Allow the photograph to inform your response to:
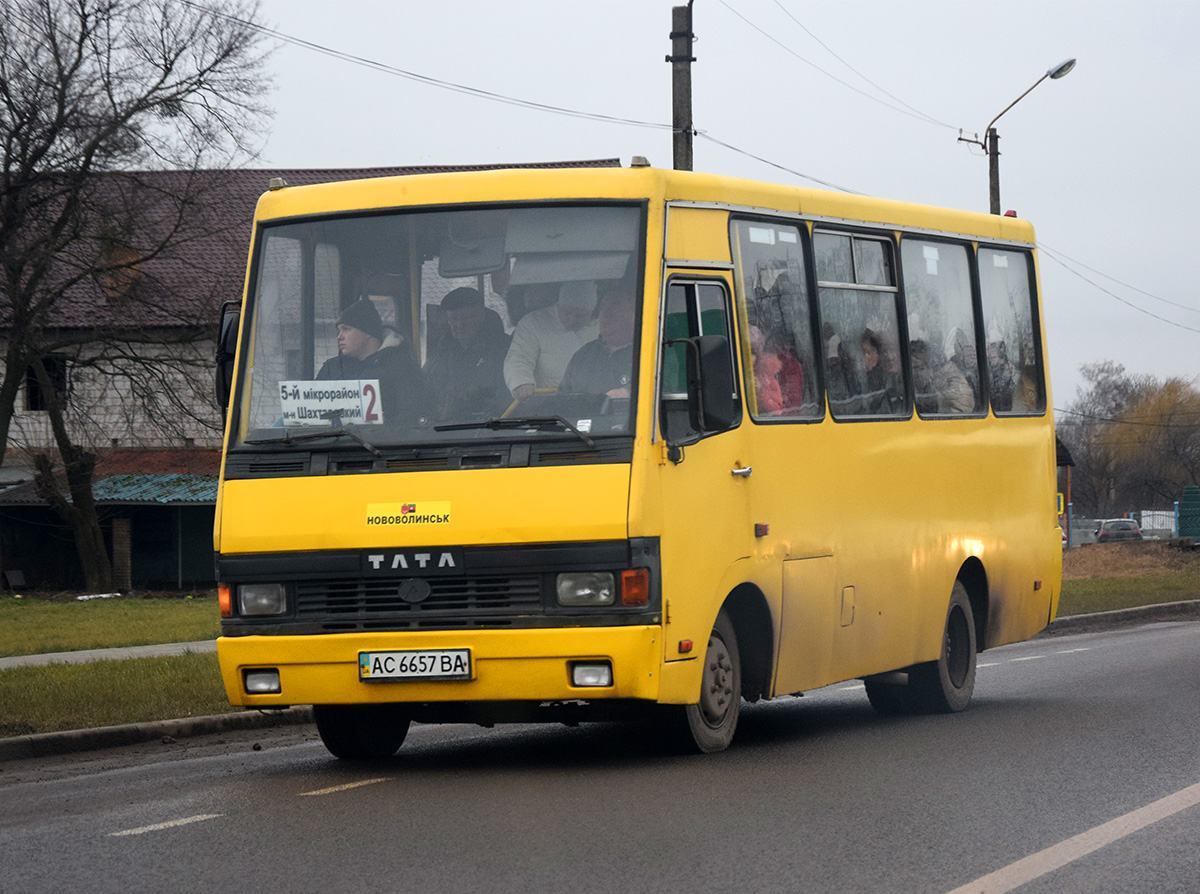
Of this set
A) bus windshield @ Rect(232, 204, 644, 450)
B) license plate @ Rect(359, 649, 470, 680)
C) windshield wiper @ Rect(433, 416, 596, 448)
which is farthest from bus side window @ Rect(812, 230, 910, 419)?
license plate @ Rect(359, 649, 470, 680)

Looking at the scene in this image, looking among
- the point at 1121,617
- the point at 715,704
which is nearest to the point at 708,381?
the point at 715,704

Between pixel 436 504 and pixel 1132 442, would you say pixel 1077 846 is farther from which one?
pixel 1132 442

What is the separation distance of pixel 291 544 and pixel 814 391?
3516 millimetres

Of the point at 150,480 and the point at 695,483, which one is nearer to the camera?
the point at 695,483

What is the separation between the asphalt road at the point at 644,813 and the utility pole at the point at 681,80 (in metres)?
9.30

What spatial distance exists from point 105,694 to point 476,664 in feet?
22.2

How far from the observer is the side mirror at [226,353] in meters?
9.53

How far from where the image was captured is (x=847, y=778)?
8844 millimetres

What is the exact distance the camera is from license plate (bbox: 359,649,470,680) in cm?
861

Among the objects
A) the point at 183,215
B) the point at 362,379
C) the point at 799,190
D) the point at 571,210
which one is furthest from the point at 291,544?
the point at 183,215

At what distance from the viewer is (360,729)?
992cm

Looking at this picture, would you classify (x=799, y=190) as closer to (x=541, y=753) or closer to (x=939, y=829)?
(x=541, y=753)

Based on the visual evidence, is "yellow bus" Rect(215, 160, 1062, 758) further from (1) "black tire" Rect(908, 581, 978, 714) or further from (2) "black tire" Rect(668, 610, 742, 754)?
(1) "black tire" Rect(908, 581, 978, 714)

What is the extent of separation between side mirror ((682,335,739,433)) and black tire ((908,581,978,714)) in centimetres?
411
